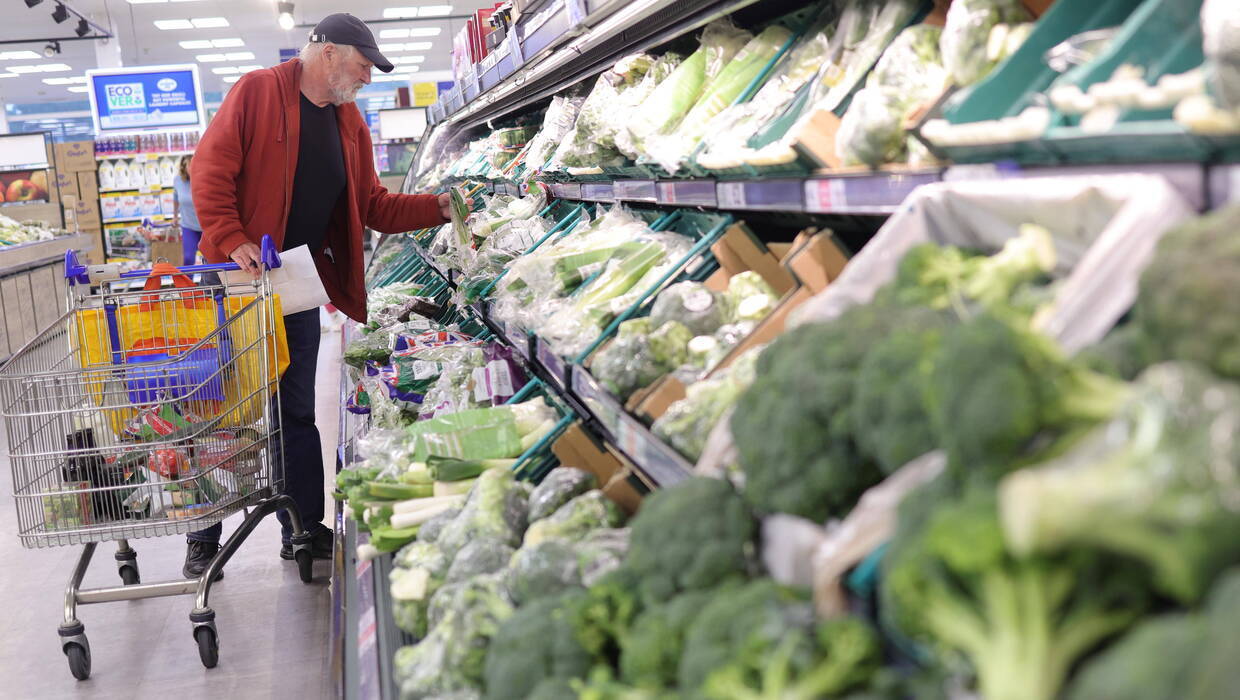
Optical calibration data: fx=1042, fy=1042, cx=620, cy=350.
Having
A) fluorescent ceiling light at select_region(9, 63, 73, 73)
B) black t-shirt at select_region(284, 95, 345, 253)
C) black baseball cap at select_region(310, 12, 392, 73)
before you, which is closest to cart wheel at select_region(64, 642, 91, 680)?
black t-shirt at select_region(284, 95, 345, 253)

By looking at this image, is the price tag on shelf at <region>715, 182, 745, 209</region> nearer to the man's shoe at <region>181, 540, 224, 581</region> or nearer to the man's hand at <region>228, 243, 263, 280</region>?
the man's hand at <region>228, 243, 263, 280</region>

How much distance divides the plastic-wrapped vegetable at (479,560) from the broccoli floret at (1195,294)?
1.28 m

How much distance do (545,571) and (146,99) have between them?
47.4 ft

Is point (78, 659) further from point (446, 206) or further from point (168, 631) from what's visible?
point (446, 206)

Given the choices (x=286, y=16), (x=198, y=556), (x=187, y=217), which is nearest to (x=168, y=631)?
(x=198, y=556)

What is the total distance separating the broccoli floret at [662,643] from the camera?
3.85ft

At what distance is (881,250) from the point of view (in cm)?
135

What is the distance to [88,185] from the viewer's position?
13.2 metres

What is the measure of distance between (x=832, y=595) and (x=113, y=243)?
551 inches

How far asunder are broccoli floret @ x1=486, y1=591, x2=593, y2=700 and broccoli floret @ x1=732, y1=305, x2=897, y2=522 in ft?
1.14

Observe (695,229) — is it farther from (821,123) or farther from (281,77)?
(281,77)

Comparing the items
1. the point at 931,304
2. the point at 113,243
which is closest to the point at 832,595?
the point at 931,304

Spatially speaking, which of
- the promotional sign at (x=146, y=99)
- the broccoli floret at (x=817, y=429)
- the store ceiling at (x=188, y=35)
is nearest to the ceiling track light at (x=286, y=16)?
the promotional sign at (x=146, y=99)

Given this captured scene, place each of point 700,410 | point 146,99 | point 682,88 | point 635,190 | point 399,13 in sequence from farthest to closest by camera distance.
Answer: point 399,13
point 146,99
point 635,190
point 682,88
point 700,410
